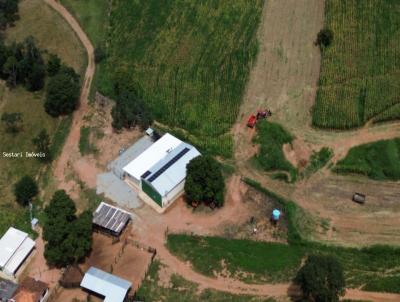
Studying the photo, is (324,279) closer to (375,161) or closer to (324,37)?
(375,161)

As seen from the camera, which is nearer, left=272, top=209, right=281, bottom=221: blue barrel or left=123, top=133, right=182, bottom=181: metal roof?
left=272, top=209, right=281, bottom=221: blue barrel

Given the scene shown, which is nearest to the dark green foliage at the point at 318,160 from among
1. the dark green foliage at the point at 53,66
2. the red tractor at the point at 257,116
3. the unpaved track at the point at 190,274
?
the red tractor at the point at 257,116

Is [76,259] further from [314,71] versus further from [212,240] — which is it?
[314,71]

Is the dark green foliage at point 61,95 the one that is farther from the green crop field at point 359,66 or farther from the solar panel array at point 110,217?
the green crop field at point 359,66

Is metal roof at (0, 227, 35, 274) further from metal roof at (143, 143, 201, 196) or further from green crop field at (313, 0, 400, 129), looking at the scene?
green crop field at (313, 0, 400, 129)

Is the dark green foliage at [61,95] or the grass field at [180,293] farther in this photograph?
the dark green foliage at [61,95]

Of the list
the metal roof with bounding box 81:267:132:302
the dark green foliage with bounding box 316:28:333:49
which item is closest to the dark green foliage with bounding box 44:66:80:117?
the metal roof with bounding box 81:267:132:302
